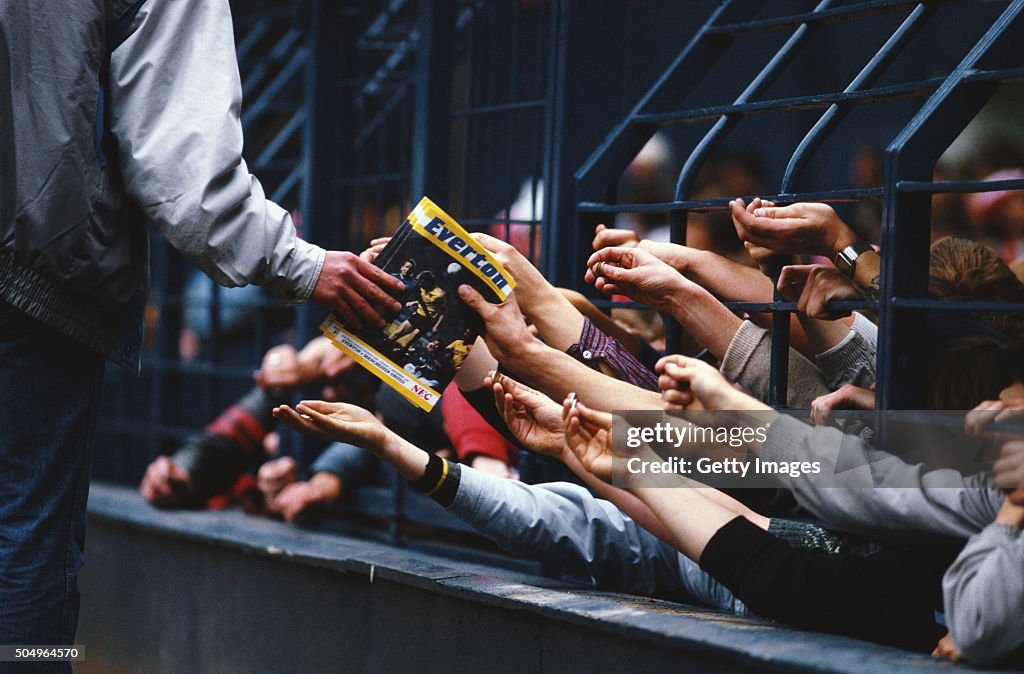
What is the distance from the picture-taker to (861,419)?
9.40 feet

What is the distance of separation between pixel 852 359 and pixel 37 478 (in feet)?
6.13

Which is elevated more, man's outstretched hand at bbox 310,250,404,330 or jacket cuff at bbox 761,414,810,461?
man's outstretched hand at bbox 310,250,404,330

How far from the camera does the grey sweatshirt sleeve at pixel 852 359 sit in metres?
3.17

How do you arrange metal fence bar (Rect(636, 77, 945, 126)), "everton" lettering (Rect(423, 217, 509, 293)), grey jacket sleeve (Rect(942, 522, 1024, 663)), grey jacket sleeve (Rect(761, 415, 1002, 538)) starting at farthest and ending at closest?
"everton" lettering (Rect(423, 217, 509, 293))
metal fence bar (Rect(636, 77, 945, 126))
grey jacket sleeve (Rect(761, 415, 1002, 538))
grey jacket sleeve (Rect(942, 522, 1024, 663))

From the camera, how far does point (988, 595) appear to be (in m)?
2.25

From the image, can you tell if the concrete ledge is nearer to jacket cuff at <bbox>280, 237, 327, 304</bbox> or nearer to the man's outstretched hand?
the man's outstretched hand

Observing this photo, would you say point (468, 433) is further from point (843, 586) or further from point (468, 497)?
point (843, 586)

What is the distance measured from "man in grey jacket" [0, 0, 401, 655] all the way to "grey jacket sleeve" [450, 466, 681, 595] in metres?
0.83

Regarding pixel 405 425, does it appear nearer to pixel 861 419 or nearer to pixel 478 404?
pixel 478 404

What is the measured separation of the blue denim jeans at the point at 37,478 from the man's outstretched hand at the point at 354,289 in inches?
22.7

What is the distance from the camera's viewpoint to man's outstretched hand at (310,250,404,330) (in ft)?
9.94

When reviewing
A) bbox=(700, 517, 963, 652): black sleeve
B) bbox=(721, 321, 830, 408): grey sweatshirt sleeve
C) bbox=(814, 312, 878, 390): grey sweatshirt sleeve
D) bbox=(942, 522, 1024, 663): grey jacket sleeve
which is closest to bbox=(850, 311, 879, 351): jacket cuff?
bbox=(814, 312, 878, 390): grey sweatshirt sleeve

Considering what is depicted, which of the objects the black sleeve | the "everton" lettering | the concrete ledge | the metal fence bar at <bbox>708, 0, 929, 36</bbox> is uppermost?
the metal fence bar at <bbox>708, 0, 929, 36</bbox>

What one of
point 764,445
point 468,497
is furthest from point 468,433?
point 764,445
